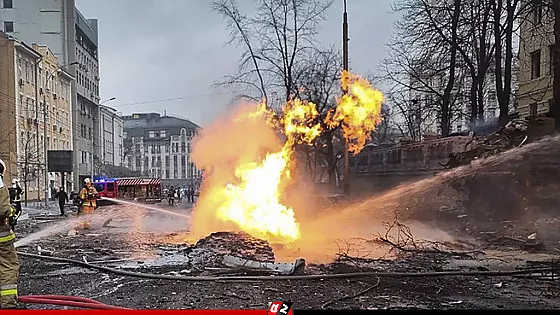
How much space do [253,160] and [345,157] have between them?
187cm

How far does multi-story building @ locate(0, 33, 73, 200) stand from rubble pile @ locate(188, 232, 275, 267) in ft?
6.14

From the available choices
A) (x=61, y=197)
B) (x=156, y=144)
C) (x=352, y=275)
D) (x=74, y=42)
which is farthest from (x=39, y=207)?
(x=352, y=275)

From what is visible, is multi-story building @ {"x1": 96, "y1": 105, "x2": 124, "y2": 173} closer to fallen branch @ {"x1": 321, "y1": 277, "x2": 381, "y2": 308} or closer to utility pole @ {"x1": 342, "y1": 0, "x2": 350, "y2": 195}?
utility pole @ {"x1": 342, "y1": 0, "x2": 350, "y2": 195}

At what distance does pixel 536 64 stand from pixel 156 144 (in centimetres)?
1036

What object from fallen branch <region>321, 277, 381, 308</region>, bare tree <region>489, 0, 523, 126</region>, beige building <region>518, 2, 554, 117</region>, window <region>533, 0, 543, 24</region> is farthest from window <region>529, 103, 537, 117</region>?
fallen branch <region>321, 277, 381, 308</region>

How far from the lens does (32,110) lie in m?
5.71

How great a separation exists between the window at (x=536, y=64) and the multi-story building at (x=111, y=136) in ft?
29.6

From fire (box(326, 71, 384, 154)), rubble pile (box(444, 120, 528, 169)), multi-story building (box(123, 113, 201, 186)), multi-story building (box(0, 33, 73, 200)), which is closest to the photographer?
multi-story building (box(123, 113, 201, 186))

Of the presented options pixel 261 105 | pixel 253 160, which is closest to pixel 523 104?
pixel 253 160

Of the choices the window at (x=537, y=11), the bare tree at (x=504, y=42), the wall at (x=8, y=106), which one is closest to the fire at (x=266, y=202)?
the wall at (x=8, y=106)

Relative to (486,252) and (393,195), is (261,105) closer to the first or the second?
(486,252)

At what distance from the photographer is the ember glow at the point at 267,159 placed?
8.20 meters

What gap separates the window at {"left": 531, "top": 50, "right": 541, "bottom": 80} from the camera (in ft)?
37.7

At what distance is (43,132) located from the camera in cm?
575
